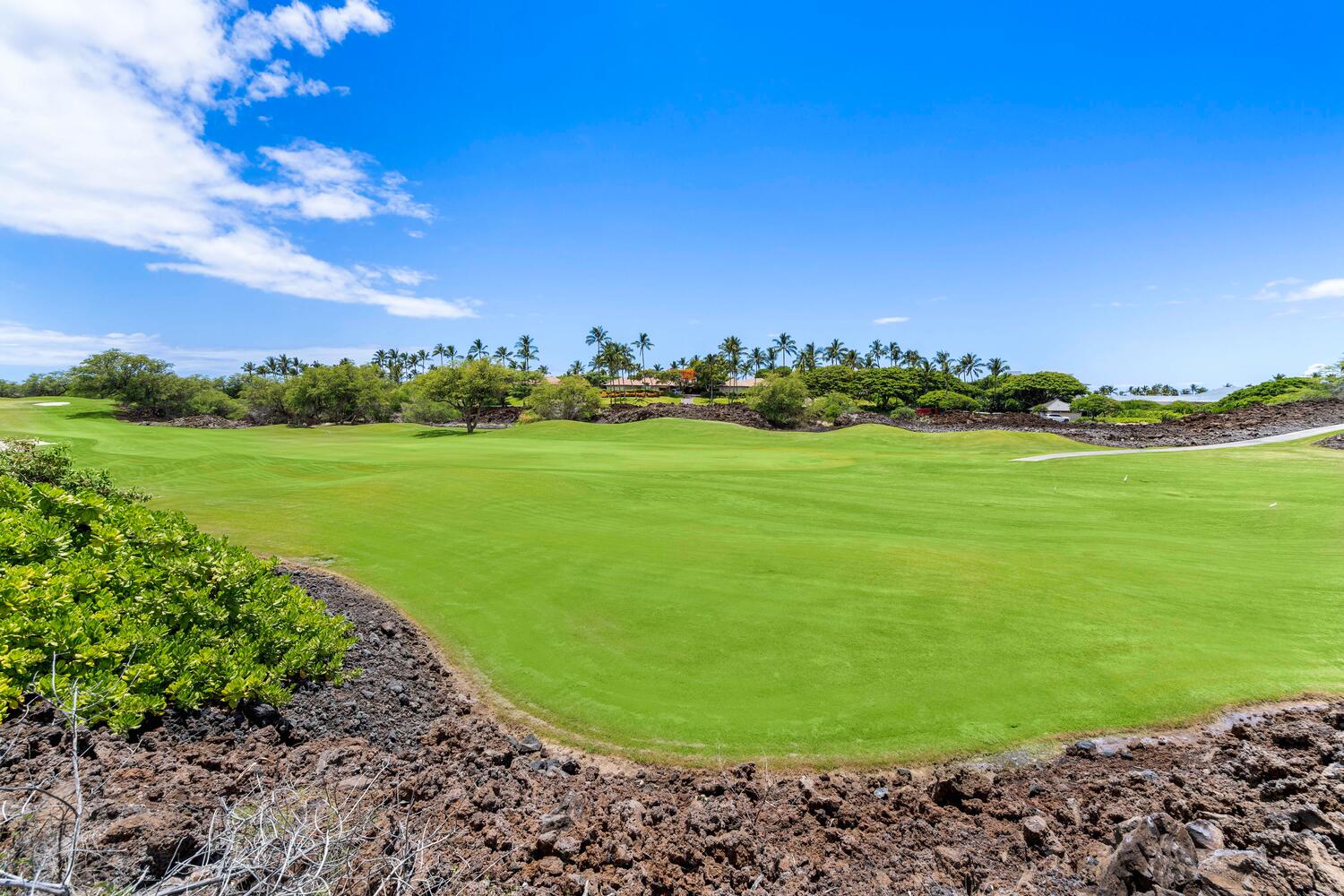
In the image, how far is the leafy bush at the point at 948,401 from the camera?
77500 mm

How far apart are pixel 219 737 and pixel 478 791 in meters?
2.19

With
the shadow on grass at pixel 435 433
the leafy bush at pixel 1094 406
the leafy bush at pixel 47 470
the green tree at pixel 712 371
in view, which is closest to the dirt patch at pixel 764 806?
the leafy bush at pixel 47 470

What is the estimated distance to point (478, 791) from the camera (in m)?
4.50

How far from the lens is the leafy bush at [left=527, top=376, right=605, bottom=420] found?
210 feet

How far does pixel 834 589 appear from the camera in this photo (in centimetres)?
931

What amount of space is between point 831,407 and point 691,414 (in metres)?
16.5

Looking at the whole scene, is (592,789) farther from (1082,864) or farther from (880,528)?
(880,528)

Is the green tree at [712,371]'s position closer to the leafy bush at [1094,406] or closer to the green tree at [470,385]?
the green tree at [470,385]

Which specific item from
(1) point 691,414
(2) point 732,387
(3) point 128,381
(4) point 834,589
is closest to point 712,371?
(2) point 732,387

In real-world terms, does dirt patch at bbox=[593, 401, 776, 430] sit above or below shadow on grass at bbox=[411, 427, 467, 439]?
above

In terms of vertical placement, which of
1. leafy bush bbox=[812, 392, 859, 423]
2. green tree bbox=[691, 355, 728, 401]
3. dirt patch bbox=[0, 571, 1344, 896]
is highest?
green tree bbox=[691, 355, 728, 401]

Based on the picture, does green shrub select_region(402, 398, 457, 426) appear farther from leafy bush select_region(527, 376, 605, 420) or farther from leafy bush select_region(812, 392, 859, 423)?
leafy bush select_region(812, 392, 859, 423)

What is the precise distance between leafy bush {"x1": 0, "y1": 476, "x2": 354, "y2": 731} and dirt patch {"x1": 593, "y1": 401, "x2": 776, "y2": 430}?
2052 inches

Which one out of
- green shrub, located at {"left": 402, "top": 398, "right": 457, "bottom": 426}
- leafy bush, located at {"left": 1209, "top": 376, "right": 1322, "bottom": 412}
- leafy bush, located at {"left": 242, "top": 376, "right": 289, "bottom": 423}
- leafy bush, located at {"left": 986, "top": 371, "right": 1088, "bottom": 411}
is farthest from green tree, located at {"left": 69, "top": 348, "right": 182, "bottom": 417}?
leafy bush, located at {"left": 1209, "top": 376, "right": 1322, "bottom": 412}
